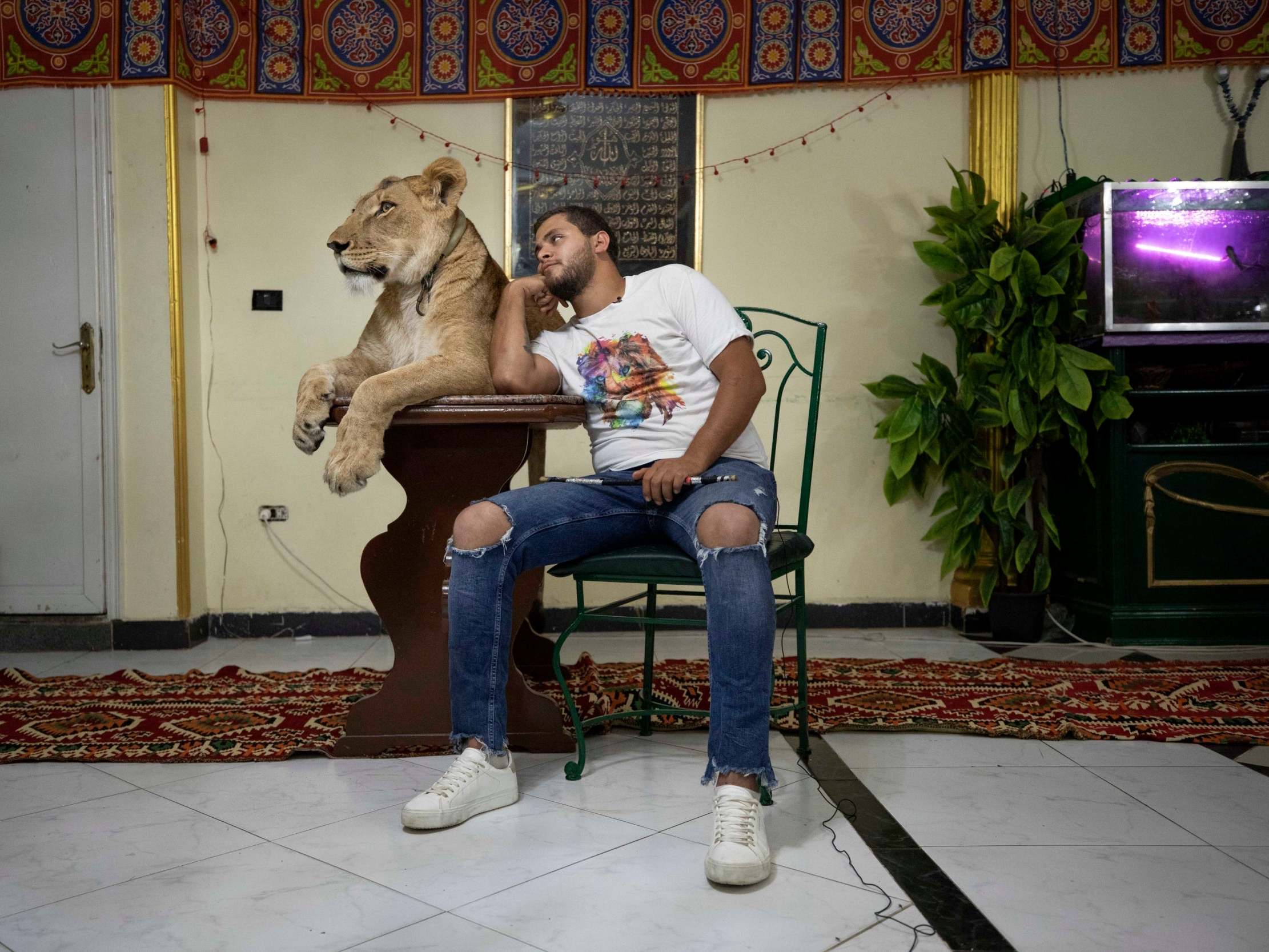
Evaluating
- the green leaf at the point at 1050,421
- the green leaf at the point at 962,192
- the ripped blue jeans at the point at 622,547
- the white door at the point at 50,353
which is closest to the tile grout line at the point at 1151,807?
the ripped blue jeans at the point at 622,547

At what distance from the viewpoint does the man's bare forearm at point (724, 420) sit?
1.85 meters

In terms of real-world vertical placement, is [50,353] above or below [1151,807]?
above

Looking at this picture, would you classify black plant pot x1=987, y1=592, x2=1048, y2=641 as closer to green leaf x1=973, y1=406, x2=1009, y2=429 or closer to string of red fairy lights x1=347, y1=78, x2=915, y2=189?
green leaf x1=973, y1=406, x2=1009, y2=429

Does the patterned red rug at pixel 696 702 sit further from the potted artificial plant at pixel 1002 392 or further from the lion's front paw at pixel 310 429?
the lion's front paw at pixel 310 429

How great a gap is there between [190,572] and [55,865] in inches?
88.8

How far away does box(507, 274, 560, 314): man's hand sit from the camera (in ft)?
7.06

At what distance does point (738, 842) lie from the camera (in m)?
1.49

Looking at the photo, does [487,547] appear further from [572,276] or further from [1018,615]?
[1018,615]

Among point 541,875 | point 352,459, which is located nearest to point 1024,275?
point 352,459

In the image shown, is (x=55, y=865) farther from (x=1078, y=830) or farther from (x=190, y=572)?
(x=190, y=572)

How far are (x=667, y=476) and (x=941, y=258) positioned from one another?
2164 millimetres

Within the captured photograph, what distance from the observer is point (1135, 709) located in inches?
96.4

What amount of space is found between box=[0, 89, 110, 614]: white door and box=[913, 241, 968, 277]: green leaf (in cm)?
298

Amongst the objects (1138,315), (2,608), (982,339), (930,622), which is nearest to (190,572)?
(2,608)
